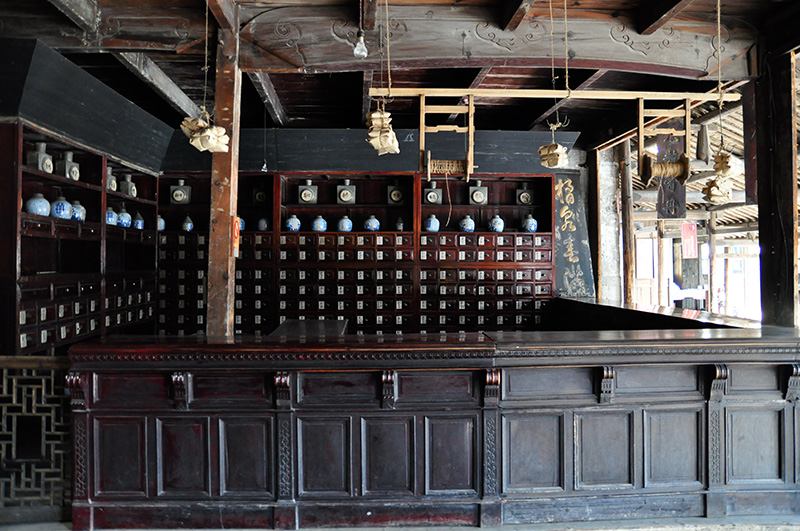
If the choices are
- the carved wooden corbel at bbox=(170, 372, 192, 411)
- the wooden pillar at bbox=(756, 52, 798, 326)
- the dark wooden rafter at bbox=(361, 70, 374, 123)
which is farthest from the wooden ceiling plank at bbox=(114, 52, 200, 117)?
the wooden pillar at bbox=(756, 52, 798, 326)

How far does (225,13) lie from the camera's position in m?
3.05

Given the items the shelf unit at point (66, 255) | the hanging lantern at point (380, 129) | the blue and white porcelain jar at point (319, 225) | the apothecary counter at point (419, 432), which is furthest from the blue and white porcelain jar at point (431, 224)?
the apothecary counter at point (419, 432)

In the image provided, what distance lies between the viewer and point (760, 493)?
101 inches

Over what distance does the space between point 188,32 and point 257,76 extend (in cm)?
71

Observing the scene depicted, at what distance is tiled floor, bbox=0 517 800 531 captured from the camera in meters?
2.42

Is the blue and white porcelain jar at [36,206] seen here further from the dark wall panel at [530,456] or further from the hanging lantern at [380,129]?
the dark wall panel at [530,456]

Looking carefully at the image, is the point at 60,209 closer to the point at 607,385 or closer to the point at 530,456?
the point at 530,456

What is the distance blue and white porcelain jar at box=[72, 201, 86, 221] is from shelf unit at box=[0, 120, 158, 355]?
0.24 ft

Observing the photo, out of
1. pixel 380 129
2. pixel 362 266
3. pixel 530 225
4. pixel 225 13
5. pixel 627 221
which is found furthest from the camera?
pixel 627 221

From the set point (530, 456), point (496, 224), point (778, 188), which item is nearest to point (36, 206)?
point (530, 456)

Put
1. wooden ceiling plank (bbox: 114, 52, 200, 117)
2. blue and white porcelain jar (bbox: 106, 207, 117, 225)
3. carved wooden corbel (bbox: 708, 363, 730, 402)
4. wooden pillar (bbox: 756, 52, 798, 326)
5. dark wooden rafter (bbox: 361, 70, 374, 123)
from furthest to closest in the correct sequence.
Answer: blue and white porcelain jar (bbox: 106, 207, 117, 225) < dark wooden rafter (bbox: 361, 70, 374, 123) < wooden ceiling plank (bbox: 114, 52, 200, 117) < wooden pillar (bbox: 756, 52, 798, 326) < carved wooden corbel (bbox: 708, 363, 730, 402)

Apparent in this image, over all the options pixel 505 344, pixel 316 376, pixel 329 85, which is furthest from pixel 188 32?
pixel 505 344

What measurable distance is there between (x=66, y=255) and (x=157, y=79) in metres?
1.86

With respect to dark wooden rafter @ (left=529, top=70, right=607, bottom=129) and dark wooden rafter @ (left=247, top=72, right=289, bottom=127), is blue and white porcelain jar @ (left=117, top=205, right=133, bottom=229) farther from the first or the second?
dark wooden rafter @ (left=529, top=70, right=607, bottom=129)
